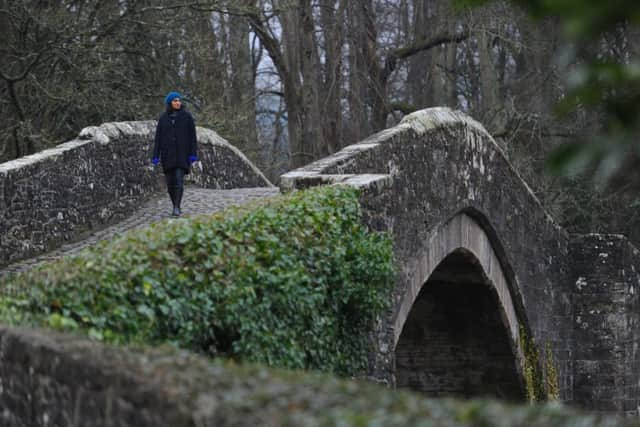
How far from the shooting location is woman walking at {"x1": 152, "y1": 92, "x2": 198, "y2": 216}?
10836 mm

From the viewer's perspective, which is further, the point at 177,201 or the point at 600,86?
the point at 177,201

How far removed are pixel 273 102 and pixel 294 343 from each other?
73.5 ft

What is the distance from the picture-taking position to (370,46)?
746 inches

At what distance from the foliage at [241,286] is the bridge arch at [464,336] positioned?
504 centimetres

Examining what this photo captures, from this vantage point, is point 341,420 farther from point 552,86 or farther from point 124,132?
point 552,86

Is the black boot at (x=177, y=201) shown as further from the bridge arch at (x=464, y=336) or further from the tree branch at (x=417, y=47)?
the tree branch at (x=417, y=47)

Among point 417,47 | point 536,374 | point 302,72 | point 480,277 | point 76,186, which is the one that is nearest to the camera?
Result: point 76,186

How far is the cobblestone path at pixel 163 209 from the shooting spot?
9.77m

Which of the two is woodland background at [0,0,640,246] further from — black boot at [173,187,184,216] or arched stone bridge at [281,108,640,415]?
black boot at [173,187,184,216]

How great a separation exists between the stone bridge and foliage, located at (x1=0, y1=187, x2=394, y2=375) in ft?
2.29

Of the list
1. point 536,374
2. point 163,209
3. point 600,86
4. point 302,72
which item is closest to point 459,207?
point 163,209

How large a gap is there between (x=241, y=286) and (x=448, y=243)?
5281 millimetres

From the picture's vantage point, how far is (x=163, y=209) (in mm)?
11414

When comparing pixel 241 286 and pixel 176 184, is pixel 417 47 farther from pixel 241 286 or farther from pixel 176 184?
pixel 241 286
